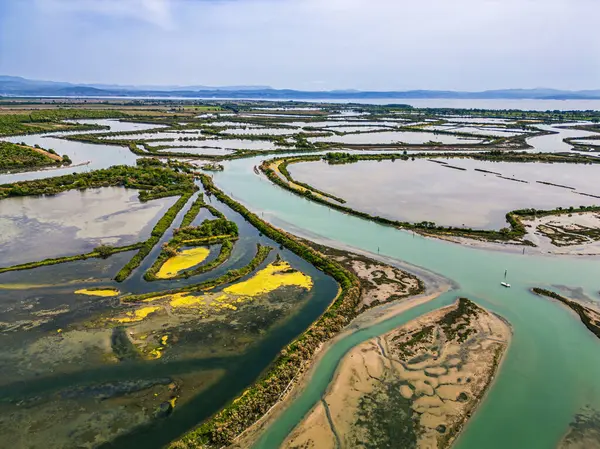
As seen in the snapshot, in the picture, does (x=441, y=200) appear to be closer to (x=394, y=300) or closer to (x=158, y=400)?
(x=394, y=300)

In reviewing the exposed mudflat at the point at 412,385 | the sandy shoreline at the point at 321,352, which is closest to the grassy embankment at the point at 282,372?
the sandy shoreline at the point at 321,352

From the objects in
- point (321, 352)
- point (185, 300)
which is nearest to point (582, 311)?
point (321, 352)

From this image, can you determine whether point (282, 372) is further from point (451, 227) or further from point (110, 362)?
point (451, 227)

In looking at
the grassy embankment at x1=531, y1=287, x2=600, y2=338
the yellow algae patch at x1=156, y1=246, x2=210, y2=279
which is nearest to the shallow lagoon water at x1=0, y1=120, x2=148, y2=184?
the yellow algae patch at x1=156, y1=246, x2=210, y2=279

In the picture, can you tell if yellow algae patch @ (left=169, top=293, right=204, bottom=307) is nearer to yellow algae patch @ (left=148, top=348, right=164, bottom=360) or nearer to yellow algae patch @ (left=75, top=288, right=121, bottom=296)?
yellow algae patch @ (left=75, top=288, right=121, bottom=296)

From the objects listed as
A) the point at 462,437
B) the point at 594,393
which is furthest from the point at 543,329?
the point at 462,437
